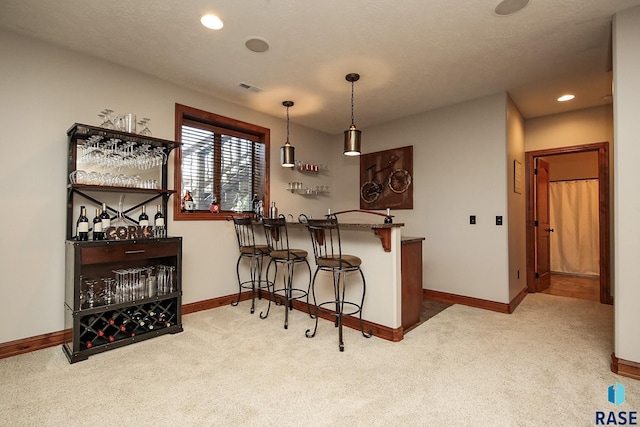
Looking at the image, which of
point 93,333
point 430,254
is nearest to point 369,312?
point 430,254

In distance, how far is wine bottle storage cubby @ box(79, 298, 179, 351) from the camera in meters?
2.61

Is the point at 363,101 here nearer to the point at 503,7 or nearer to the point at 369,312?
the point at 503,7

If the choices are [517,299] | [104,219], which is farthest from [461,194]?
[104,219]

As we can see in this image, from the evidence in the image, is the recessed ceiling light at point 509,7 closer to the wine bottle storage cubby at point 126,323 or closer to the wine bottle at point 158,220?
the wine bottle at point 158,220

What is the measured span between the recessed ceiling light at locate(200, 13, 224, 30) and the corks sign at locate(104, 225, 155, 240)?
1937 mm

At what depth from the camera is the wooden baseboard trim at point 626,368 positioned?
7.15 ft

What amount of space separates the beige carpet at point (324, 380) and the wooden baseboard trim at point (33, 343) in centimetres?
9

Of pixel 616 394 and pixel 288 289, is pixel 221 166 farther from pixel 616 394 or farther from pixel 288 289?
pixel 616 394

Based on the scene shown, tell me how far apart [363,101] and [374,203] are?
1.67 meters

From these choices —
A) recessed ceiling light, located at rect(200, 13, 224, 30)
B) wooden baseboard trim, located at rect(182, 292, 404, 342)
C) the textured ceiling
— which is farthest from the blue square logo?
recessed ceiling light, located at rect(200, 13, 224, 30)

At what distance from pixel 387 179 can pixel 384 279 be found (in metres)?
2.35

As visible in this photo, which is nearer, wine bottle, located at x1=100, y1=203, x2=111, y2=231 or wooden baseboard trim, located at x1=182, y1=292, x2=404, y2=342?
wine bottle, located at x1=100, y1=203, x2=111, y2=231

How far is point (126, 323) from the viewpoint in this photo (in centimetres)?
284

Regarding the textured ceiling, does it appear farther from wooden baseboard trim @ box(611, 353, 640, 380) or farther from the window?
wooden baseboard trim @ box(611, 353, 640, 380)
